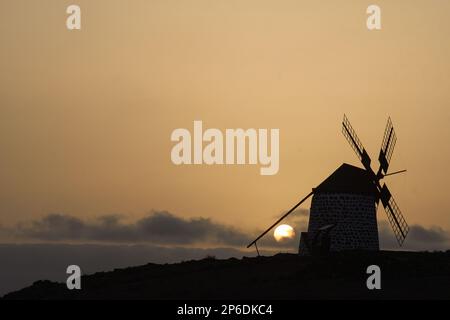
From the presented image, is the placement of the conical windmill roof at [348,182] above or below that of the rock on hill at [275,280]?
above

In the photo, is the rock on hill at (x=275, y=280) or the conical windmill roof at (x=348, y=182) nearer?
the rock on hill at (x=275, y=280)

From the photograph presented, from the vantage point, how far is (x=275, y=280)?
47.0 meters

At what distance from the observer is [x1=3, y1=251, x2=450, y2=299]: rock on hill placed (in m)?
43.8

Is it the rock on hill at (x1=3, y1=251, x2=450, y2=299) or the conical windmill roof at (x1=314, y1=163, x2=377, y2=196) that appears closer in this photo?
the rock on hill at (x1=3, y1=251, x2=450, y2=299)

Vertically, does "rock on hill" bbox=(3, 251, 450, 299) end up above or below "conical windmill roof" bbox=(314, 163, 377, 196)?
below

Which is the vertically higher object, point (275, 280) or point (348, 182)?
point (348, 182)

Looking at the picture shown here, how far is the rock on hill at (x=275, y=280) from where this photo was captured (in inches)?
1724

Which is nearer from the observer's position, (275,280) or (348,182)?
(275,280)
